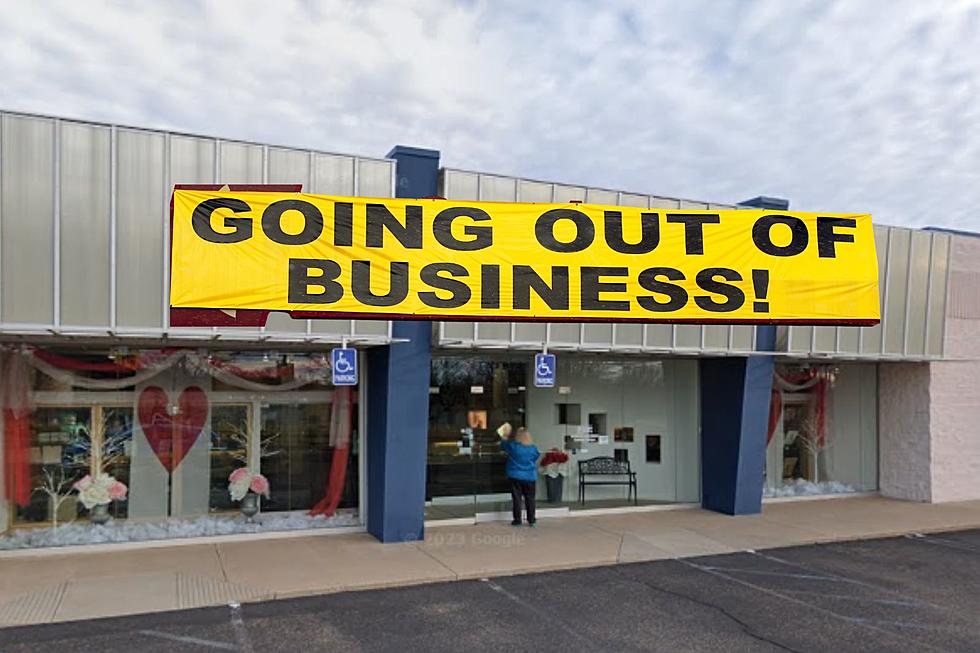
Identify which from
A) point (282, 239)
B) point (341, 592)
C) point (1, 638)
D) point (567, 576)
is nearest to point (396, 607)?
point (341, 592)

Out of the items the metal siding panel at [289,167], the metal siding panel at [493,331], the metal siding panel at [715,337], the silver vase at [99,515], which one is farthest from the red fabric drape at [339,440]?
the metal siding panel at [715,337]

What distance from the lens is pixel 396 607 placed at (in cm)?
835

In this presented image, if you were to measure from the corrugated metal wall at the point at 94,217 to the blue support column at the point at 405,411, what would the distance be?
6.44 feet

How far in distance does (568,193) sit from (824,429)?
8602 millimetres

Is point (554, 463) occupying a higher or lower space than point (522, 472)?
lower

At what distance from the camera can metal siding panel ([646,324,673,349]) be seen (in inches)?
496

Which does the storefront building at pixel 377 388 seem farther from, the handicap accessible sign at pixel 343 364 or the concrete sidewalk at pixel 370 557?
the concrete sidewalk at pixel 370 557

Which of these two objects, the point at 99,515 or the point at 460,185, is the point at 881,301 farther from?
the point at 99,515

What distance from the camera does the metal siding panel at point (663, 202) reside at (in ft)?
41.1

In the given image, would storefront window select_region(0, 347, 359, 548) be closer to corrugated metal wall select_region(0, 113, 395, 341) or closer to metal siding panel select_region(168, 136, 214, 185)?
corrugated metal wall select_region(0, 113, 395, 341)

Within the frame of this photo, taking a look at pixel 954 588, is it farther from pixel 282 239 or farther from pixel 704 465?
pixel 282 239

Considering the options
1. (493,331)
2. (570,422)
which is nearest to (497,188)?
(493,331)

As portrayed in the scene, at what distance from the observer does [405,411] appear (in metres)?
11.3

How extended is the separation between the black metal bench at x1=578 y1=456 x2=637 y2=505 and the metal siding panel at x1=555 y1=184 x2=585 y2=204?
5.39 m
